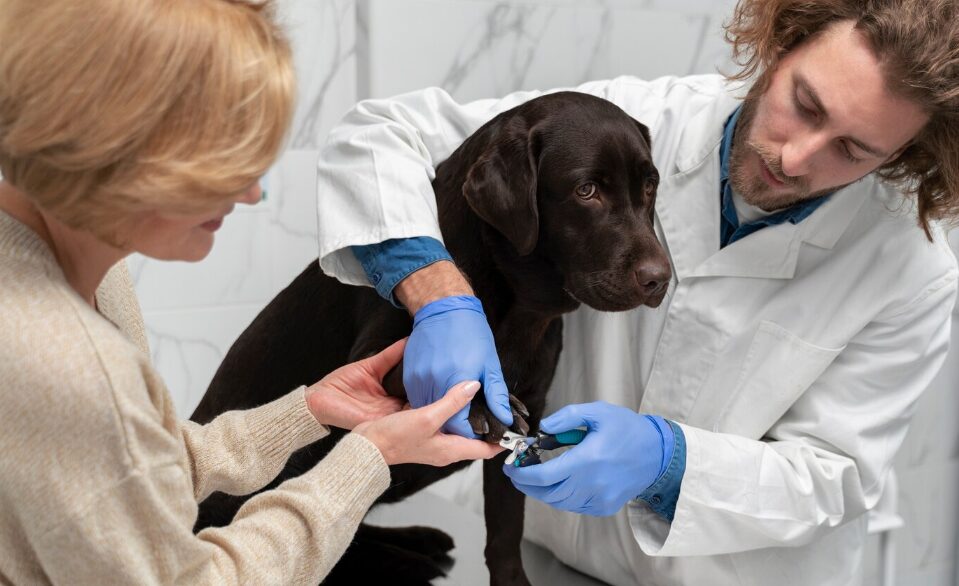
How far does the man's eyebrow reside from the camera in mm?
1141

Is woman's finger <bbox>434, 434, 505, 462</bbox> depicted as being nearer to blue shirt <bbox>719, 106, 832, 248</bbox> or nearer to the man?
the man

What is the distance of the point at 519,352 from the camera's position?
3.95ft

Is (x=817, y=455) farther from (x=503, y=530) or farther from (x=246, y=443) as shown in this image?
(x=246, y=443)

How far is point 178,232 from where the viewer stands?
709 mm

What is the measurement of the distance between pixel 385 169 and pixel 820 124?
1.77 ft

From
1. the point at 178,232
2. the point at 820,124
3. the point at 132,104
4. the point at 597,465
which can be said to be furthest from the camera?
the point at 820,124

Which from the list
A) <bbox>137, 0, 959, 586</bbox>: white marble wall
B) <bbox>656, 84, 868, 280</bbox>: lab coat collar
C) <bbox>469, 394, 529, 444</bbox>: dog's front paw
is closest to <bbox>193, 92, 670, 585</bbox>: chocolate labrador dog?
<bbox>469, 394, 529, 444</bbox>: dog's front paw

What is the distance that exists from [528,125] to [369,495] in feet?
1.64

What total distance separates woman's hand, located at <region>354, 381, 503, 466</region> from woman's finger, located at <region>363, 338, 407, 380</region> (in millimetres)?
164

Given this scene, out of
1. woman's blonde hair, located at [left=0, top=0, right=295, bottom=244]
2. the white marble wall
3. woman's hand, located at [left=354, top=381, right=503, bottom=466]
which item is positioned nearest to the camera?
woman's blonde hair, located at [left=0, top=0, right=295, bottom=244]

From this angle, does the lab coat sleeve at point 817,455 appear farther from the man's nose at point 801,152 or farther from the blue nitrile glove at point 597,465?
the man's nose at point 801,152

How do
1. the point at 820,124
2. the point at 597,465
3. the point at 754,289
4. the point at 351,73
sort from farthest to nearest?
the point at 351,73 < the point at 754,289 < the point at 820,124 < the point at 597,465

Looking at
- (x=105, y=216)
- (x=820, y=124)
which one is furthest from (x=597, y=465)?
(x=105, y=216)

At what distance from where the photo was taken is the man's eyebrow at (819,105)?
3.74 feet
